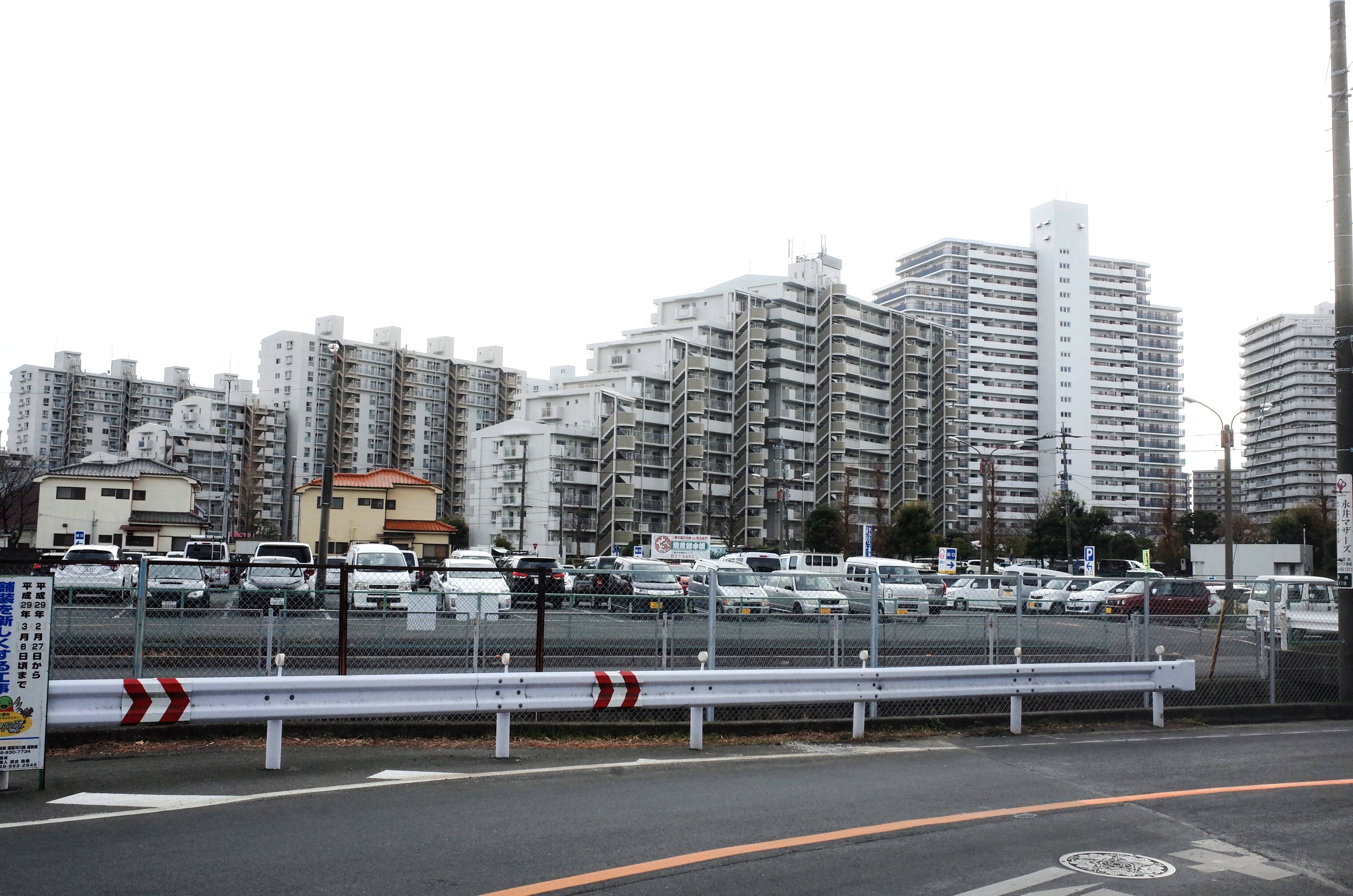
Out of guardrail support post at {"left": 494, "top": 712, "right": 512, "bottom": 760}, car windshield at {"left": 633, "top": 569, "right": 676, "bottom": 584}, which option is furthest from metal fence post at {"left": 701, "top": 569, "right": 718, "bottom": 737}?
guardrail support post at {"left": 494, "top": 712, "right": 512, "bottom": 760}

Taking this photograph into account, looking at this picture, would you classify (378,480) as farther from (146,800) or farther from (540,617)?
(146,800)

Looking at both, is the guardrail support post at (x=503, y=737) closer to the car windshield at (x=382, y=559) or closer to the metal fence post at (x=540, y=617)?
the metal fence post at (x=540, y=617)

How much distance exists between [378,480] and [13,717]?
209 feet

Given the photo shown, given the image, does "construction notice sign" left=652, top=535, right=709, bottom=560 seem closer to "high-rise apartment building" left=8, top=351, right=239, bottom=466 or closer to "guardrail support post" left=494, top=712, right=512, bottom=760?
"guardrail support post" left=494, top=712, right=512, bottom=760

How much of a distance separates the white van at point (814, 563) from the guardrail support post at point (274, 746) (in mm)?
37584

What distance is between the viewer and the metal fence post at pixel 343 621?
10766mm

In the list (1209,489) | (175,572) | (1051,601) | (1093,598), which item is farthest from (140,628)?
(1209,489)

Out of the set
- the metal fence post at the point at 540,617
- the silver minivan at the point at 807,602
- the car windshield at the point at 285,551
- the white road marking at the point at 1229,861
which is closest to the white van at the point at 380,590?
the metal fence post at the point at 540,617

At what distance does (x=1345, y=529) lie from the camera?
14.7 meters

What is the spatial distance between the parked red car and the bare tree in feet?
144

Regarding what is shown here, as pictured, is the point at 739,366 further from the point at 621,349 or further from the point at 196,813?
the point at 196,813

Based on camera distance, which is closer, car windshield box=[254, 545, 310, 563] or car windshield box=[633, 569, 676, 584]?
car windshield box=[633, 569, 676, 584]

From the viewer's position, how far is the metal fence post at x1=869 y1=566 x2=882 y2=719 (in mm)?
12266

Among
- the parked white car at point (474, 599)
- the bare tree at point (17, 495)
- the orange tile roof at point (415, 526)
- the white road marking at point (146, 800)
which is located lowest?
the white road marking at point (146, 800)
